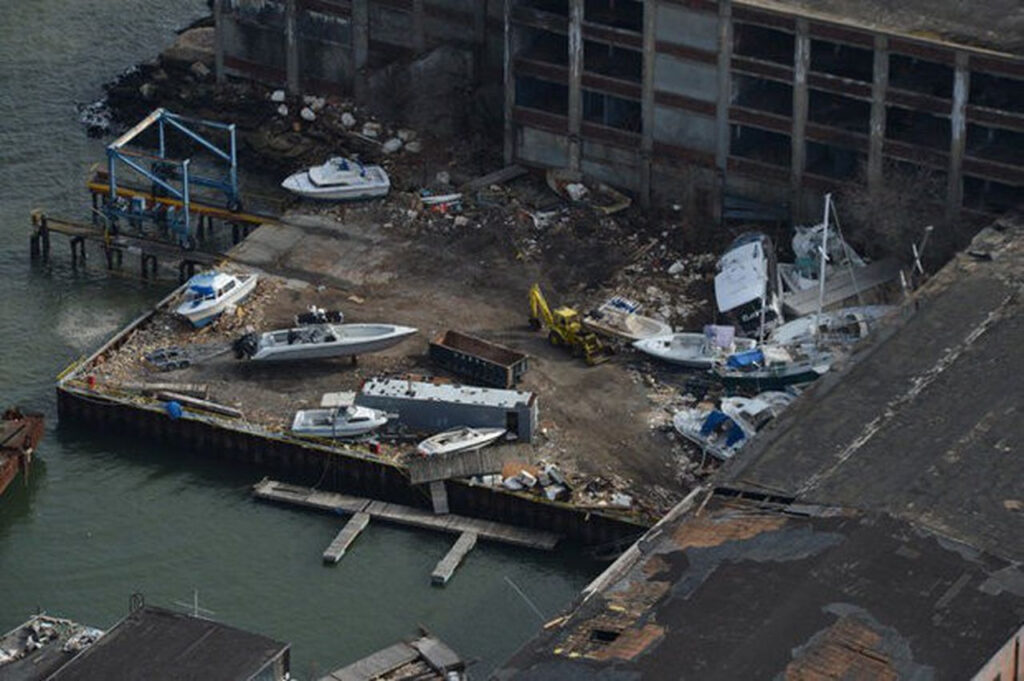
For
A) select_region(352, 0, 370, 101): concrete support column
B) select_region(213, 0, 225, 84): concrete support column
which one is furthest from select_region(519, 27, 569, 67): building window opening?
select_region(213, 0, 225, 84): concrete support column

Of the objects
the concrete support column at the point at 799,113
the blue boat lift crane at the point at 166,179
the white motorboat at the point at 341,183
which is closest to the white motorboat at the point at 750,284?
the concrete support column at the point at 799,113

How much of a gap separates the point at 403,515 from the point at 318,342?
12108 millimetres

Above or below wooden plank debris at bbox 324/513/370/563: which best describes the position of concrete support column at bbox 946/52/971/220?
above

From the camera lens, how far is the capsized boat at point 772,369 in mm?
125000

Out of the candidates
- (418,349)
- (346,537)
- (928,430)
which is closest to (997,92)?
(928,430)

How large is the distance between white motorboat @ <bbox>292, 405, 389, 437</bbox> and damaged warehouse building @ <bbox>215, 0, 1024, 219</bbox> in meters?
24.6

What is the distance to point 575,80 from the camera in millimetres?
140500

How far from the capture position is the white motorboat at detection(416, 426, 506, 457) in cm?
12156

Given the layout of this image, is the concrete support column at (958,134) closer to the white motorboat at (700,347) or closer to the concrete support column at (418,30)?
the white motorboat at (700,347)

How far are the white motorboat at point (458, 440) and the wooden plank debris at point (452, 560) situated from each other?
4551 mm

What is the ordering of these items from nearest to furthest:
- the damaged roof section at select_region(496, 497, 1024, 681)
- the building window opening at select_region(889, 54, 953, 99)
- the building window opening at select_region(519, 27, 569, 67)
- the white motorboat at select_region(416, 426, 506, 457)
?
the damaged roof section at select_region(496, 497, 1024, 681)
the white motorboat at select_region(416, 426, 506, 457)
the building window opening at select_region(889, 54, 953, 99)
the building window opening at select_region(519, 27, 569, 67)

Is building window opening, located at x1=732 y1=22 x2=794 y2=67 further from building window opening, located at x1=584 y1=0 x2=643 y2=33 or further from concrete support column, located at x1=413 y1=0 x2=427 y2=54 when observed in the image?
concrete support column, located at x1=413 y1=0 x2=427 y2=54

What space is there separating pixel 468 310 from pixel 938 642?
42267 mm

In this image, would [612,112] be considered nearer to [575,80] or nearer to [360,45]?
[575,80]
